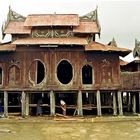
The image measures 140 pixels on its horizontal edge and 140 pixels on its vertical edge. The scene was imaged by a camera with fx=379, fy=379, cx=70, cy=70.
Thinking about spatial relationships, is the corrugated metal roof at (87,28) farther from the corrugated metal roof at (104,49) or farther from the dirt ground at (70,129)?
the dirt ground at (70,129)

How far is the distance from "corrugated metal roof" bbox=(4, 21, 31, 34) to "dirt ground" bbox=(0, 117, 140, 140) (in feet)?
23.7

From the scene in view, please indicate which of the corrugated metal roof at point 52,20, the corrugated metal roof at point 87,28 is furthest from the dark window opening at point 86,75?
the corrugated metal roof at point 52,20

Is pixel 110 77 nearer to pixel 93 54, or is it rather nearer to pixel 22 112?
pixel 93 54

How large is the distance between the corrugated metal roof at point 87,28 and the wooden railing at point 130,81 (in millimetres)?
4131

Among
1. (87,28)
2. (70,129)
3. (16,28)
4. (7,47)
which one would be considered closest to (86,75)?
(87,28)

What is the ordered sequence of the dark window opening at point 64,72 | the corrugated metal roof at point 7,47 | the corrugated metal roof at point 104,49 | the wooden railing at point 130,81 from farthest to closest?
the dark window opening at point 64,72 < the wooden railing at point 130,81 < the corrugated metal roof at point 104,49 < the corrugated metal roof at point 7,47

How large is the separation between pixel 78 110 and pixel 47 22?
7318 mm

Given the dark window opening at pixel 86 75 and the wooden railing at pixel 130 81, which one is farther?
the dark window opening at pixel 86 75

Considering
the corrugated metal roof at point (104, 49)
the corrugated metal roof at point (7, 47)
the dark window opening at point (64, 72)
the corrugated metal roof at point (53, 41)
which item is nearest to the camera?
the corrugated metal roof at point (53, 41)

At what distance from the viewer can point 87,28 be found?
30250mm

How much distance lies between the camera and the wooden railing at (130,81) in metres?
28.7

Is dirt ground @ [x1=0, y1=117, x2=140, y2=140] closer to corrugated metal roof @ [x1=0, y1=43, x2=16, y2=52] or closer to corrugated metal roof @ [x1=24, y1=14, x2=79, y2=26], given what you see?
corrugated metal roof @ [x1=0, y1=43, x2=16, y2=52]

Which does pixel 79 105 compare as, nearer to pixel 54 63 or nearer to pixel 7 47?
pixel 54 63

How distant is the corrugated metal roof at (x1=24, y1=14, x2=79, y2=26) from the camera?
29406 millimetres
